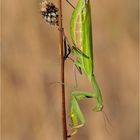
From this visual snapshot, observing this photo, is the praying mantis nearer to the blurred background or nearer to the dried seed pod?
the dried seed pod

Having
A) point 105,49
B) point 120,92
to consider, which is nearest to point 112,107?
point 120,92

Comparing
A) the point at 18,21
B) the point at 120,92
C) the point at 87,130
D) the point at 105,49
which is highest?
the point at 18,21

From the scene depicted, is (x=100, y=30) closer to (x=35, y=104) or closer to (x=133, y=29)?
(x=133, y=29)

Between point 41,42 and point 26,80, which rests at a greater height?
point 41,42

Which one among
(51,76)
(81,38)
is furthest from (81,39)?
(51,76)

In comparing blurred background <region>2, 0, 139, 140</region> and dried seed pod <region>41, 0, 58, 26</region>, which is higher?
dried seed pod <region>41, 0, 58, 26</region>

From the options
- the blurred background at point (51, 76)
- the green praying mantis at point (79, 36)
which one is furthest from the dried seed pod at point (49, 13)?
the blurred background at point (51, 76)

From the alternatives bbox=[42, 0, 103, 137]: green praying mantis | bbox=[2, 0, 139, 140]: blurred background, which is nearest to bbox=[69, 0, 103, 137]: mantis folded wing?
bbox=[42, 0, 103, 137]: green praying mantis
